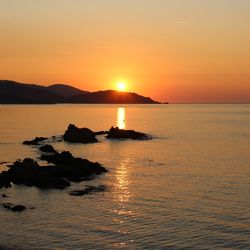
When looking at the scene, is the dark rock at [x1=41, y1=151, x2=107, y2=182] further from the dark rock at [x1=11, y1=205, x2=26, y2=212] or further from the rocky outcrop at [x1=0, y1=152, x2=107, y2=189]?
the dark rock at [x1=11, y1=205, x2=26, y2=212]

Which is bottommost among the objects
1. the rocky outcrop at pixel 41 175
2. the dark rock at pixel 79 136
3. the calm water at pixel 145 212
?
the calm water at pixel 145 212

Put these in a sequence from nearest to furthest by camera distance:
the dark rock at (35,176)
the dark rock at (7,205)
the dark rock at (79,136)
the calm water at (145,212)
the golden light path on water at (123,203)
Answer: the calm water at (145,212)
the golden light path on water at (123,203)
the dark rock at (7,205)
the dark rock at (35,176)
the dark rock at (79,136)

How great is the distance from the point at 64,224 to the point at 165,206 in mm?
9038

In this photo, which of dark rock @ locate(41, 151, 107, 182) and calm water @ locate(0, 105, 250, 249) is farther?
dark rock @ locate(41, 151, 107, 182)

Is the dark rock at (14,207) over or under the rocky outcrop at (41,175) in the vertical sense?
under

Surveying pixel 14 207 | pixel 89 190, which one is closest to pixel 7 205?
pixel 14 207

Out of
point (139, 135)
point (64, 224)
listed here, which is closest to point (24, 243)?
point (64, 224)

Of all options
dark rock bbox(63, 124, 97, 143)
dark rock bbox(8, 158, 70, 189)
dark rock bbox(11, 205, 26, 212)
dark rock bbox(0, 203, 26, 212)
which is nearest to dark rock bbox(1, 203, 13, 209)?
dark rock bbox(0, 203, 26, 212)

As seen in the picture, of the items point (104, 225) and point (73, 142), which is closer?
point (104, 225)

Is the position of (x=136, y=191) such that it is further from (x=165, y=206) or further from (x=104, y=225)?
(x=104, y=225)

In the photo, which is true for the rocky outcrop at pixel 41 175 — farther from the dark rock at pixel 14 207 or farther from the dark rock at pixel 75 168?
the dark rock at pixel 14 207

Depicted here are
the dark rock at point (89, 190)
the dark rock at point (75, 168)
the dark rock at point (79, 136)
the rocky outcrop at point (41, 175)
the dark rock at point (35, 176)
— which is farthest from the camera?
the dark rock at point (79, 136)

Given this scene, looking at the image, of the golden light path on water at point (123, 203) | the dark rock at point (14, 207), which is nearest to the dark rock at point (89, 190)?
the golden light path on water at point (123, 203)

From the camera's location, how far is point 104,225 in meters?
30.8
